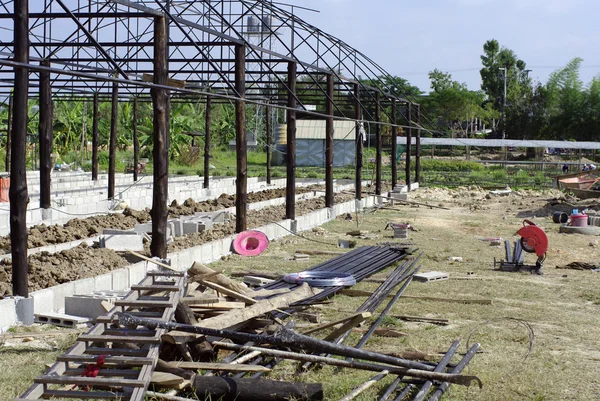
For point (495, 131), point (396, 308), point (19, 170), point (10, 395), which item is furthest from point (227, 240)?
point (495, 131)

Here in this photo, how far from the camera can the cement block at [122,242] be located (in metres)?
13.6

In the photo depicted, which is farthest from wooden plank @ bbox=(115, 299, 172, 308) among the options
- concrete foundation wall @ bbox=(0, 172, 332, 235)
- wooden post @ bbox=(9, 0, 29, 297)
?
concrete foundation wall @ bbox=(0, 172, 332, 235)

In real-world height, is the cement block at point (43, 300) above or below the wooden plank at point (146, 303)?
below

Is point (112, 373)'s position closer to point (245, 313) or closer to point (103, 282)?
point (245, 313)

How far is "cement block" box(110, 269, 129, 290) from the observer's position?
11.5 m

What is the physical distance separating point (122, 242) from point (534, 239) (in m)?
6.86

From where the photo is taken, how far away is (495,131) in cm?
7350

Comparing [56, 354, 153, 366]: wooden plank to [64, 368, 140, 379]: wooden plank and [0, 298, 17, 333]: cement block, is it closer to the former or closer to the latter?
[64, 368, 140, 379]: wooden plank

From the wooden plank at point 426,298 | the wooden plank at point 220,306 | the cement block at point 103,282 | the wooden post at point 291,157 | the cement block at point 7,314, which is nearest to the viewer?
the wooden plank at point 220,306

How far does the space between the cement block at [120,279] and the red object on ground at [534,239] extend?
6.71 metres

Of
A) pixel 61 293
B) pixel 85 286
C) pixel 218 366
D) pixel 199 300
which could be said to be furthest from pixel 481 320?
pixel 61 293

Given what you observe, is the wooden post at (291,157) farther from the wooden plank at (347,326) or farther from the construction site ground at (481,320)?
the wooden plank at (347,326)

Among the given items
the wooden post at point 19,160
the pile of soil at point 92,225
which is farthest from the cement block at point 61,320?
the pile of soil at point 92,225

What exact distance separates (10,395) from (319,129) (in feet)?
156
